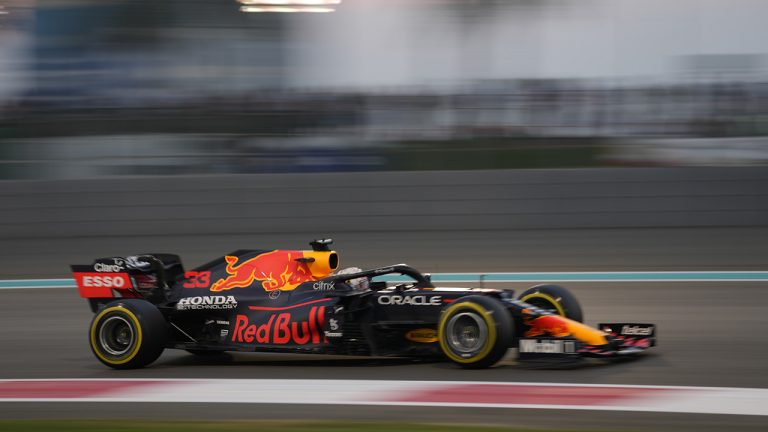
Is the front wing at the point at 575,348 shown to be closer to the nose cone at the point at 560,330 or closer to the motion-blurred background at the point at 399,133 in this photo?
the nose cone at the point at 560,330

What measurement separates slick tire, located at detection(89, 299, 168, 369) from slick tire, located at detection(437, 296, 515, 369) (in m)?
2.13

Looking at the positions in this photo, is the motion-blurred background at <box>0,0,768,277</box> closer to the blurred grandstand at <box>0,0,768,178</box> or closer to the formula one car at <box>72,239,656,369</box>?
the blurred grandstand at <box>0,0,768,178</box>

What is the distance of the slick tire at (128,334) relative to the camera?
716 centimetres

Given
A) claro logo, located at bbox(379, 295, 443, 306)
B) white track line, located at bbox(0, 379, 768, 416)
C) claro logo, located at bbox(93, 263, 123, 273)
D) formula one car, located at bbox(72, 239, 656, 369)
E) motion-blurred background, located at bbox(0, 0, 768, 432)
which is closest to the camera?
white track line, located at bbox(0, 379, 768, 416)

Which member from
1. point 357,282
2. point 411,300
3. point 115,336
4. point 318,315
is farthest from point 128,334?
point 411,300

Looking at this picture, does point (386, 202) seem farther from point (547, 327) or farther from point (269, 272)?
point (547, 327)

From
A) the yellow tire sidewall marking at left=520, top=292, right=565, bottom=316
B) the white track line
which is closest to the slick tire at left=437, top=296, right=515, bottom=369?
the white track line

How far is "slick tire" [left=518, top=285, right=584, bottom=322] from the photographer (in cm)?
720

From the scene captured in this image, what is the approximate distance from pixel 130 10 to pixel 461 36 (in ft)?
20.2

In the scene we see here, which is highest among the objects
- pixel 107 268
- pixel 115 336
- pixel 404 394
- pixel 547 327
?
pixel 107 268

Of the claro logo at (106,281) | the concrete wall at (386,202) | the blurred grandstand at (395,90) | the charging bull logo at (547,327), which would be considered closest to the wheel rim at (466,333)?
the charging bull logo at (547,327)

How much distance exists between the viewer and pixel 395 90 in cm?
1633

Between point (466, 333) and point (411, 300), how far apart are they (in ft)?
1.62

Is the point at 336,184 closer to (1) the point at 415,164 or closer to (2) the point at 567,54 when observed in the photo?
(1) the point at 415,164
